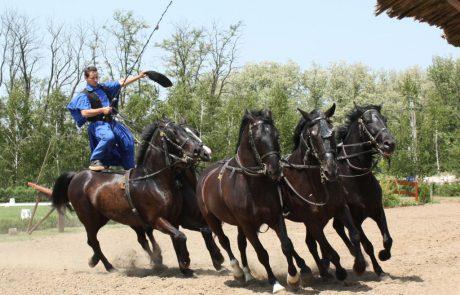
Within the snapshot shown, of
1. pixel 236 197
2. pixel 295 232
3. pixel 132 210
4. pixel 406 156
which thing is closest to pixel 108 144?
pixel 132 210

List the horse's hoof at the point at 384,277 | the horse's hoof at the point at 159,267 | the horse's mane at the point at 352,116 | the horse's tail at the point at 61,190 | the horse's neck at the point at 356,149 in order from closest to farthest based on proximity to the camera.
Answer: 1. the horse's hoof at the point at 384,277
2. the horse's neck at the point at 356,149
3. the horse's mane at the point at 352,116
4. the horse's hoof at the point at 159,267
5. the horse's tail at the point at 61,190

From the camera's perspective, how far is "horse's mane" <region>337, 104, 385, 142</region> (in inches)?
361

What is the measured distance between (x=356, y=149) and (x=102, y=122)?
451 cm

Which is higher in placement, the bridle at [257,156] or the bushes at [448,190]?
the bridle at [257,156]

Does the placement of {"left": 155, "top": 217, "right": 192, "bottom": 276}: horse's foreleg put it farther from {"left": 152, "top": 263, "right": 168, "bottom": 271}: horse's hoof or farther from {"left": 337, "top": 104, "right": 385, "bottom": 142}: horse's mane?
{"left": 337, "top": 104, "right": 385, "bottom": 142}: horse's mane

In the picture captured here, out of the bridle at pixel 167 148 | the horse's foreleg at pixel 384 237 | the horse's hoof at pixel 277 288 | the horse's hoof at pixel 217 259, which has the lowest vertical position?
the horse's hoof at pixel 277 288

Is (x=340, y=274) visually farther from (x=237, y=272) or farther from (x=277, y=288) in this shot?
(x=237, y=272)

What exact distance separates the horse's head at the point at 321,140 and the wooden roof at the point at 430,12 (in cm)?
277

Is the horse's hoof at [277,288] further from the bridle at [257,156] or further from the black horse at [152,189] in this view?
the black horse at [152,189]

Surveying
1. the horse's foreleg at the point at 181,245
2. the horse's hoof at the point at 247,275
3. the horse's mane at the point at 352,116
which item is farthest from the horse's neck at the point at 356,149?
the horse's foreleg at the point at 181,245

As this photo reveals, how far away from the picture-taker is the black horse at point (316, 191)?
8.10m

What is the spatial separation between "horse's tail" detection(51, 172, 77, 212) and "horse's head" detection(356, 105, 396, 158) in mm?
5364

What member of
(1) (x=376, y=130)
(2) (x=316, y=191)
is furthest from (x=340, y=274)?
(1) (x=376, y=130)

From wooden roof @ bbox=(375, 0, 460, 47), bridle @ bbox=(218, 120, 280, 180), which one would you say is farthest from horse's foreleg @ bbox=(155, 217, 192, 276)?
wooden roof @ bbox=(375, 0, 460, 47)
